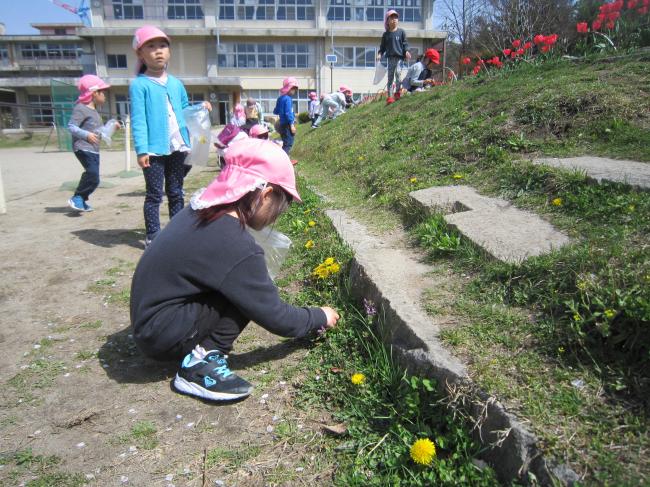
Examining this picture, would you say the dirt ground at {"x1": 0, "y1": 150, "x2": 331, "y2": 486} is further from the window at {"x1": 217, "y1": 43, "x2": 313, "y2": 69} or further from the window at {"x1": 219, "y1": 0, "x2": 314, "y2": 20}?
the window at {"x1": 219, "y1": 0, "x2": 314, "y2": 20}

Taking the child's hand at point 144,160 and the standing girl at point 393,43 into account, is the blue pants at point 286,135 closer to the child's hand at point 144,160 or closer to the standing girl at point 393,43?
the standing girl at point 393,43

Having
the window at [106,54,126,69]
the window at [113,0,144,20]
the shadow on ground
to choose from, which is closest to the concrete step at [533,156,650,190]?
the shadow on ground

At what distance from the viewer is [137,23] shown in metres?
38.0

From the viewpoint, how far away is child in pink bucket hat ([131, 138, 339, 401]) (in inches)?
75.5

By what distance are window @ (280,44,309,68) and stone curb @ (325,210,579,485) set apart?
1537 inches

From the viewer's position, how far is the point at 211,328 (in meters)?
2.12

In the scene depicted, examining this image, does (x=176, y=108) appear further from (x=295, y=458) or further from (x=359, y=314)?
(x=295, y=458)

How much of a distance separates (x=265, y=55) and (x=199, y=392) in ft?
135

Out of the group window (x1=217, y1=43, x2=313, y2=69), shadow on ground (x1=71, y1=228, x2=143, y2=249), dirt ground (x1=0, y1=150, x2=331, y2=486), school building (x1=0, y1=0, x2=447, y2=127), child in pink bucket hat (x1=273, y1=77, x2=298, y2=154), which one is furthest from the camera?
window (x1=217, y1=43, x2=313, y2=69)

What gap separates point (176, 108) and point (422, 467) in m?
3.62

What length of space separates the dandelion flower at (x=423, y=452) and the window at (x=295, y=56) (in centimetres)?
4077

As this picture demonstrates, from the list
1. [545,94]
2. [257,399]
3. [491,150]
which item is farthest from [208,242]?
[545,94]

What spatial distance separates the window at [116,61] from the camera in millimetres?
38344

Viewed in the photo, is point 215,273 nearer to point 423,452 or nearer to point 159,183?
point 423,452
